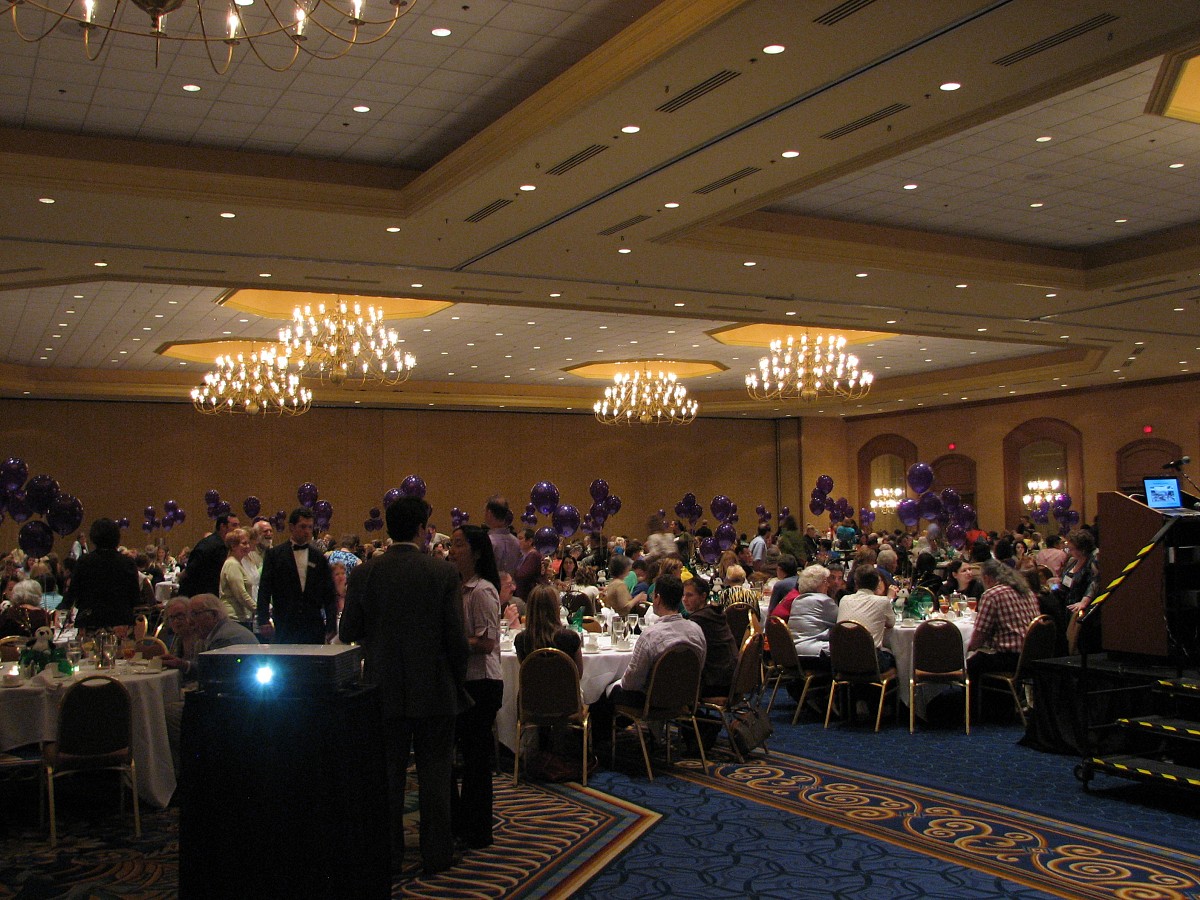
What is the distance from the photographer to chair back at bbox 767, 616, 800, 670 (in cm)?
863

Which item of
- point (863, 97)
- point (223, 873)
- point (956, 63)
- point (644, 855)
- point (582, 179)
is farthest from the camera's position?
point (582, 179)

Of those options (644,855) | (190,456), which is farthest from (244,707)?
(190,456)

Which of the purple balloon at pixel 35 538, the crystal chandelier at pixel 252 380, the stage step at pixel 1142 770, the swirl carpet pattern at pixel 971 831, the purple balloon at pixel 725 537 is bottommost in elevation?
the swirl carpet pattern at pixel 971 831

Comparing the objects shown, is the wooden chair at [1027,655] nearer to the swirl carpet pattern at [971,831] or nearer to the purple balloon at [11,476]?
the swirl carpet pattern at [971,831]

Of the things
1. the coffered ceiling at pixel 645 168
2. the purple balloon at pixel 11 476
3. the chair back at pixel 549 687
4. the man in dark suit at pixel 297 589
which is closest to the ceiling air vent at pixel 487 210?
the coffered ceiling at pixel 645 168

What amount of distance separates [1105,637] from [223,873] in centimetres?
614

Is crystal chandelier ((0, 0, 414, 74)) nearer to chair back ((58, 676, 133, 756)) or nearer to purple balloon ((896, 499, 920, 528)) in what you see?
chair back ((58, 676, 133, 756))

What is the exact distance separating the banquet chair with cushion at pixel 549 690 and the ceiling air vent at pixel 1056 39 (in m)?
4.08

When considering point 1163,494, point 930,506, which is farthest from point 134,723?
point 930,506

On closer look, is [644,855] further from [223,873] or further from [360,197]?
[360,197]

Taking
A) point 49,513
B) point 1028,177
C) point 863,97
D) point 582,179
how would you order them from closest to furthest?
1. point 863,97
2. point 582,179
3. point 1028,177
4. point 49,513

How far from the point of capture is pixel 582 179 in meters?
8.03

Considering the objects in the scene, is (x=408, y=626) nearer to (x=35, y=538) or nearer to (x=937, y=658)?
(x=937, y=658)

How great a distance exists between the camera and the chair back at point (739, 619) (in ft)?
30.5
